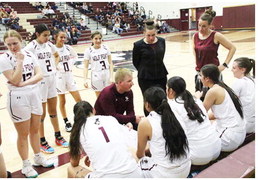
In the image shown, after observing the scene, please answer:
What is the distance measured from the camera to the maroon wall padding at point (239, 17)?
22625mm

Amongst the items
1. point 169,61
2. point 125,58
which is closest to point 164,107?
point 169,61

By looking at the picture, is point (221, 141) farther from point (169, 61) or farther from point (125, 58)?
point (125, 58)

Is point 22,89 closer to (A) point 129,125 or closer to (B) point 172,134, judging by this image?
(A) point 129,125

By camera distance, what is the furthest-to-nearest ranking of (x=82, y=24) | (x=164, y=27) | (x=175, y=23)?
(x=175, y=23)
(x=164, y=27)
(x=82, y=24)

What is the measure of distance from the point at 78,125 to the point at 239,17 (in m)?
24.4

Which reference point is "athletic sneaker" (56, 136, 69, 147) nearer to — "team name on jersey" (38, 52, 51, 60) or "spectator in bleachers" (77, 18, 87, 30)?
"team name on jersey" (38, 52, 51, 60)

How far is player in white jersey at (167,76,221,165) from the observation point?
2.41 m

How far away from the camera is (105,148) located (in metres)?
2.01

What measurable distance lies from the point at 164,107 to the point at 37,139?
173cm

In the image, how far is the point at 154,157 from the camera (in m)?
2.21

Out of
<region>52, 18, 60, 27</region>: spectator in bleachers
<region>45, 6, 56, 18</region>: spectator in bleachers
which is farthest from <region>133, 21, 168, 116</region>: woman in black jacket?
<region>45, 6, 56, 18</region>: spectator in bleachers

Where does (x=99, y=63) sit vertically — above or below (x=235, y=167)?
above

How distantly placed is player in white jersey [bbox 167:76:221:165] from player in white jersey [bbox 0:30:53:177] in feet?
4.85

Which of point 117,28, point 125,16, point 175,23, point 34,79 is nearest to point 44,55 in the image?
point 34,79
